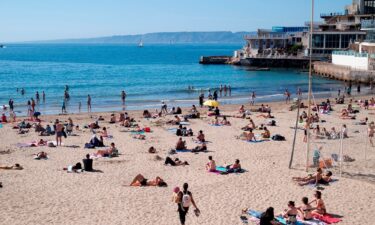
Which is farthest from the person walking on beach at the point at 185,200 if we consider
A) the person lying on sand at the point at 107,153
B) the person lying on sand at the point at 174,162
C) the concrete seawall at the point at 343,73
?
the concrete seawall at the point at 343,73

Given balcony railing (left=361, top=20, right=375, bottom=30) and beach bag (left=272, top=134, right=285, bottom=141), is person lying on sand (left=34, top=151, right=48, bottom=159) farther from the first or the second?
balcony railing (left=361, top=20, right=375, bottom=30)

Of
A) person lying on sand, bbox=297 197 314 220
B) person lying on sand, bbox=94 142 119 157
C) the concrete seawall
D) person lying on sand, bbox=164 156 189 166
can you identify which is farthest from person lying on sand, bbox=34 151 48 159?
the concrete seawall

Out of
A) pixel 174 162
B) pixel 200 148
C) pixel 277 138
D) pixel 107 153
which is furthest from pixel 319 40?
pixel 174 162

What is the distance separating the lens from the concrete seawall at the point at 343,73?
161 ft

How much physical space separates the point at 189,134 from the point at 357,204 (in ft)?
34.7

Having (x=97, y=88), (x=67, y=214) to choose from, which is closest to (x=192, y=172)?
(x=67, y=214)

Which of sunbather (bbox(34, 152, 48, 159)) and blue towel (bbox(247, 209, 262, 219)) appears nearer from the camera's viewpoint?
blue towel (bbox(247, 209, 262, 219))

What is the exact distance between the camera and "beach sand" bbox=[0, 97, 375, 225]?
39.1ft

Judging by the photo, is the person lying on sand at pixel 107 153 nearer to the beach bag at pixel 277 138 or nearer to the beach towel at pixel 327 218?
the beach bag at pixel 277 138

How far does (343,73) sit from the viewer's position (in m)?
54.2

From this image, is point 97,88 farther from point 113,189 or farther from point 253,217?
point 253,217

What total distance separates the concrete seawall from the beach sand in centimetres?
3022

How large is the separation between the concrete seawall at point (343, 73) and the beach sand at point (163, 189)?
30218 millimetres

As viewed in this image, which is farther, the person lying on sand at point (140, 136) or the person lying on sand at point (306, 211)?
the person lying on sand at point (140, 136)
